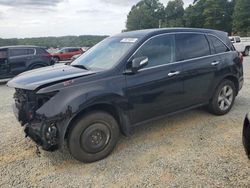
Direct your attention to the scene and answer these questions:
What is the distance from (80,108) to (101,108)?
1.34 feet

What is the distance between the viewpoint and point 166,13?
8631cm

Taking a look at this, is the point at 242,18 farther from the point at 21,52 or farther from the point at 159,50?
the point at 159,50

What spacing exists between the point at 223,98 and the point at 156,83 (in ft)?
6.17

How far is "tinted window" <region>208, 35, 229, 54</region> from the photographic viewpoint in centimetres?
509

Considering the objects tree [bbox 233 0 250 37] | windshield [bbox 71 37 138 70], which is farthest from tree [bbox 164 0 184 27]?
windshield [bbox 71 37 138 70]

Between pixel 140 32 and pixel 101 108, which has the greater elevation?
pixel 140 32

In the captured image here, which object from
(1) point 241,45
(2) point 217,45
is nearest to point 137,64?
(2) point 217,45

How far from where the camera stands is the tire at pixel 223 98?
5117 mm

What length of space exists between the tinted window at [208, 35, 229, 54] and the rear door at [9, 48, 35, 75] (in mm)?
9313

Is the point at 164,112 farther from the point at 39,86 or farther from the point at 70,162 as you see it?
the point at 39,86

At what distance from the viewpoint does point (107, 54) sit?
4344 mm

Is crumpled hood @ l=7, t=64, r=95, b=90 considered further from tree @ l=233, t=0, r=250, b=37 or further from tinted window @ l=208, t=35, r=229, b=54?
tree @ l=233, t=0, r=250, b=37

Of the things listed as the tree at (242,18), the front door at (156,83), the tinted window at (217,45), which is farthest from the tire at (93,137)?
the tree at (242,18)

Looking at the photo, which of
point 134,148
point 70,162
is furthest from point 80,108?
point 134,148
